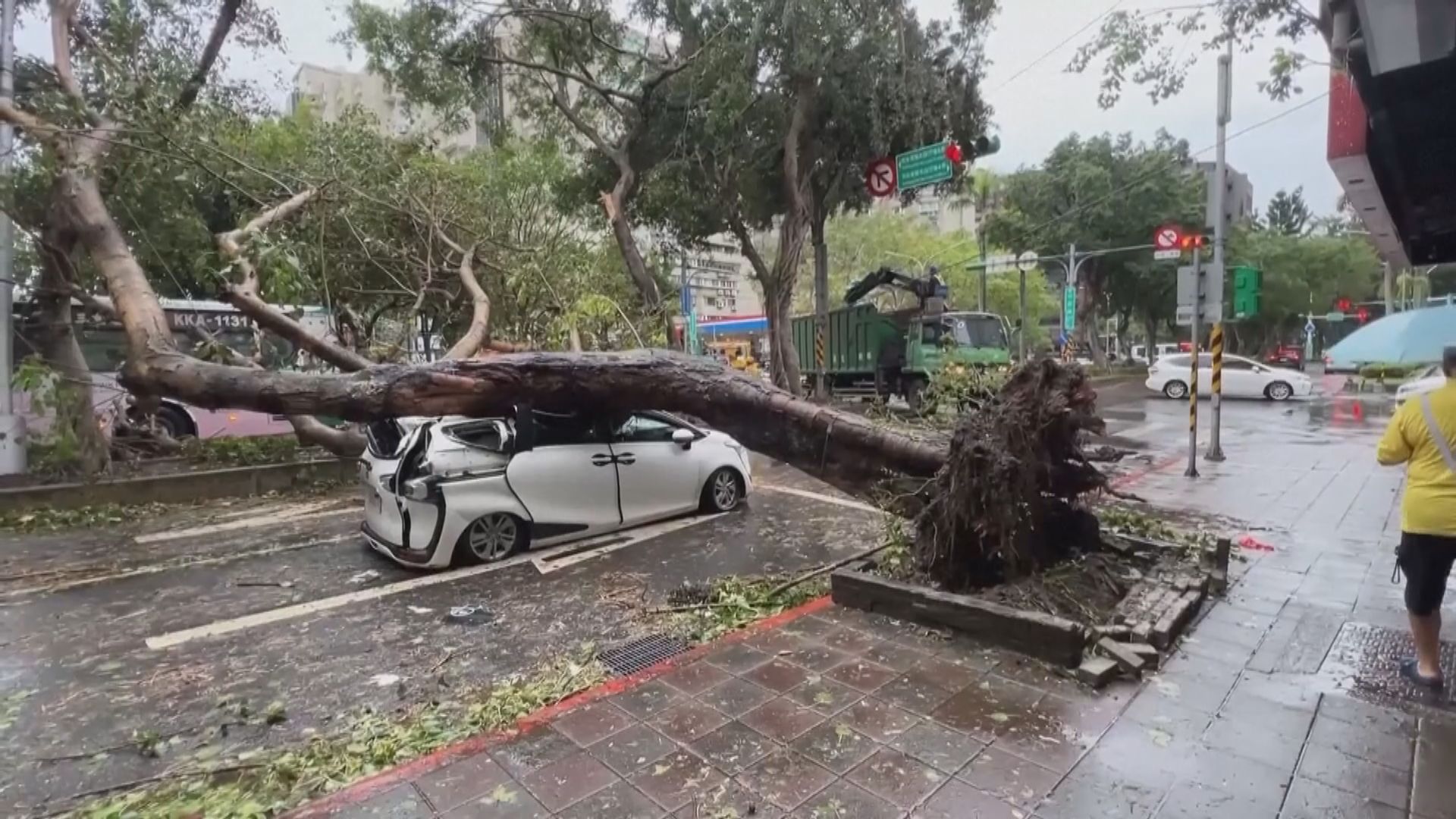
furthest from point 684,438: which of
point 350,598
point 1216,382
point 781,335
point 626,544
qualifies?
point 781,335

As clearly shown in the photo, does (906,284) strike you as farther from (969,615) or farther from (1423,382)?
(969,615)

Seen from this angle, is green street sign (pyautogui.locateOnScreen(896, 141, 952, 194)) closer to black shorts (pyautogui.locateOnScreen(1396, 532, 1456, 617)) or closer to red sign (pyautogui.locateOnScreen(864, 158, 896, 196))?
red sign (pyautogui.locateOnScreen(864, 158, 896, 196))

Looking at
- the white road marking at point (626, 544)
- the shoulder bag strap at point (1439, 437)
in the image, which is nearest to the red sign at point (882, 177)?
the white road marking at point (626, 544)

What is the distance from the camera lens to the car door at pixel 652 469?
705 cm

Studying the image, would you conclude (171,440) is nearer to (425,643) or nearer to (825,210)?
(425,643)

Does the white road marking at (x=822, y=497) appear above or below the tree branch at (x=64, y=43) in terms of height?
below

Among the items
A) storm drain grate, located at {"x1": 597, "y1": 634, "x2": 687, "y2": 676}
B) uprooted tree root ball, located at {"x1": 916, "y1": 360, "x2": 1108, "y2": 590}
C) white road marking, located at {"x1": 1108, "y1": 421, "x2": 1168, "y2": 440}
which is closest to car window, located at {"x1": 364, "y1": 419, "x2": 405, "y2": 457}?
storm drain grate, located at {"x1": 597, "y1": 634, "x2": 687, "y2": 676}

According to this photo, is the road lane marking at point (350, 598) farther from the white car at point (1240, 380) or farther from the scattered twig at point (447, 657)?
the white car at point (1240, 380)

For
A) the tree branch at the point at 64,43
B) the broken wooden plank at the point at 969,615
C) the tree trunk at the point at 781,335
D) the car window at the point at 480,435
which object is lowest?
the broken wooden plank at the point at 969,615

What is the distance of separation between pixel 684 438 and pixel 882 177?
8518mm

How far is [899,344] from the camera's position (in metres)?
17.6

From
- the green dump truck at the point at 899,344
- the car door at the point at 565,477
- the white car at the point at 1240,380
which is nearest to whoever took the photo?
the car door at the point at 565,477

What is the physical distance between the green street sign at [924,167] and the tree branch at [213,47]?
9626 millimetres

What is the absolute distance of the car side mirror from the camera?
7.48 meters
